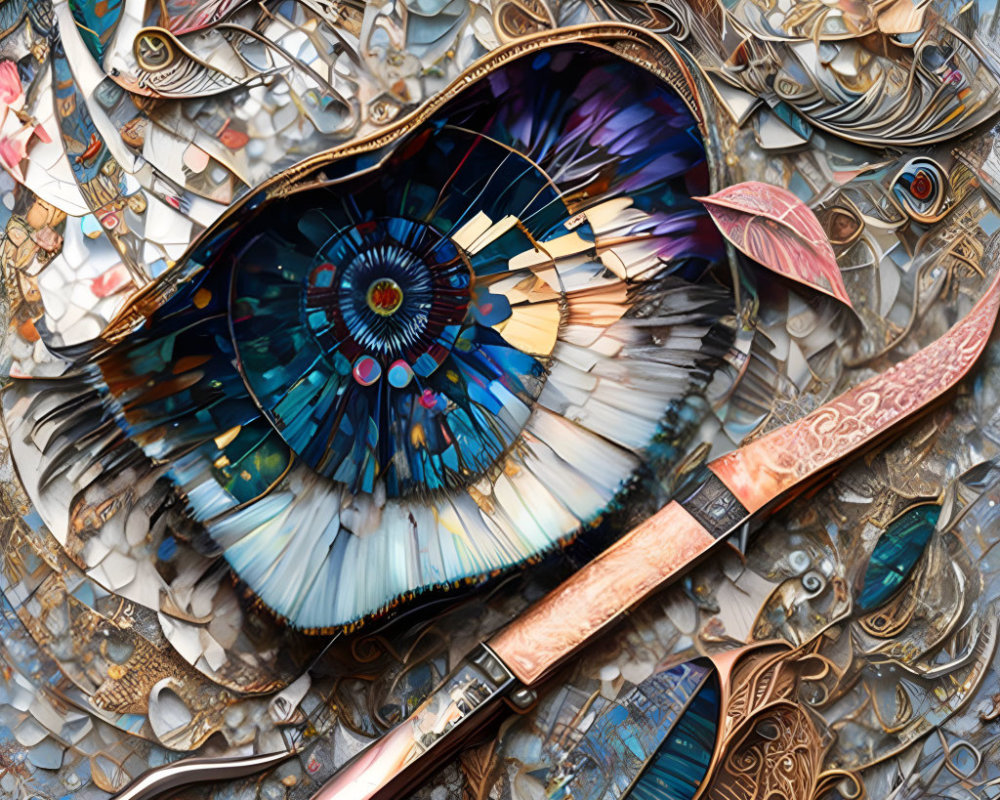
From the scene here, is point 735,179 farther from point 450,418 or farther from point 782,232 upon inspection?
point 450,418

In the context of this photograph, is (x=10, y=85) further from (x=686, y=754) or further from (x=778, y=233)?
(x=686, y=754)

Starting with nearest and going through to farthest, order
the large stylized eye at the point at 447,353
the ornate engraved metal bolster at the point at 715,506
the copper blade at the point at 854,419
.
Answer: the copper blade at the point at 854,419, the ornate engraved metal bolster at the point at 715,506, the large stylized eye at the point at 447,353

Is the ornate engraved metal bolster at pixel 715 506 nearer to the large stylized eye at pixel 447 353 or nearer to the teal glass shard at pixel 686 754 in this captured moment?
the large stylized eye at pixel 447 353

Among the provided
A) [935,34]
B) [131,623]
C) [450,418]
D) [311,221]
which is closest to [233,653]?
[131,623]

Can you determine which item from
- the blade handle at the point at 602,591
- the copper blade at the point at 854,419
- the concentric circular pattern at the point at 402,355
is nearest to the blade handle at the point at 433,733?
the blade handle at the point at 602,591

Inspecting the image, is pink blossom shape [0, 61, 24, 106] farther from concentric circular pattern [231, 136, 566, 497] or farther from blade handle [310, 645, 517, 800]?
blade handle [310, 645, 517, 800]

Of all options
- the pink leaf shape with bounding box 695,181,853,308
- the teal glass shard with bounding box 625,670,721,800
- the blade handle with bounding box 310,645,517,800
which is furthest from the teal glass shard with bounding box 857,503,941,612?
the blade handle with bounding box 310,645,517,800
